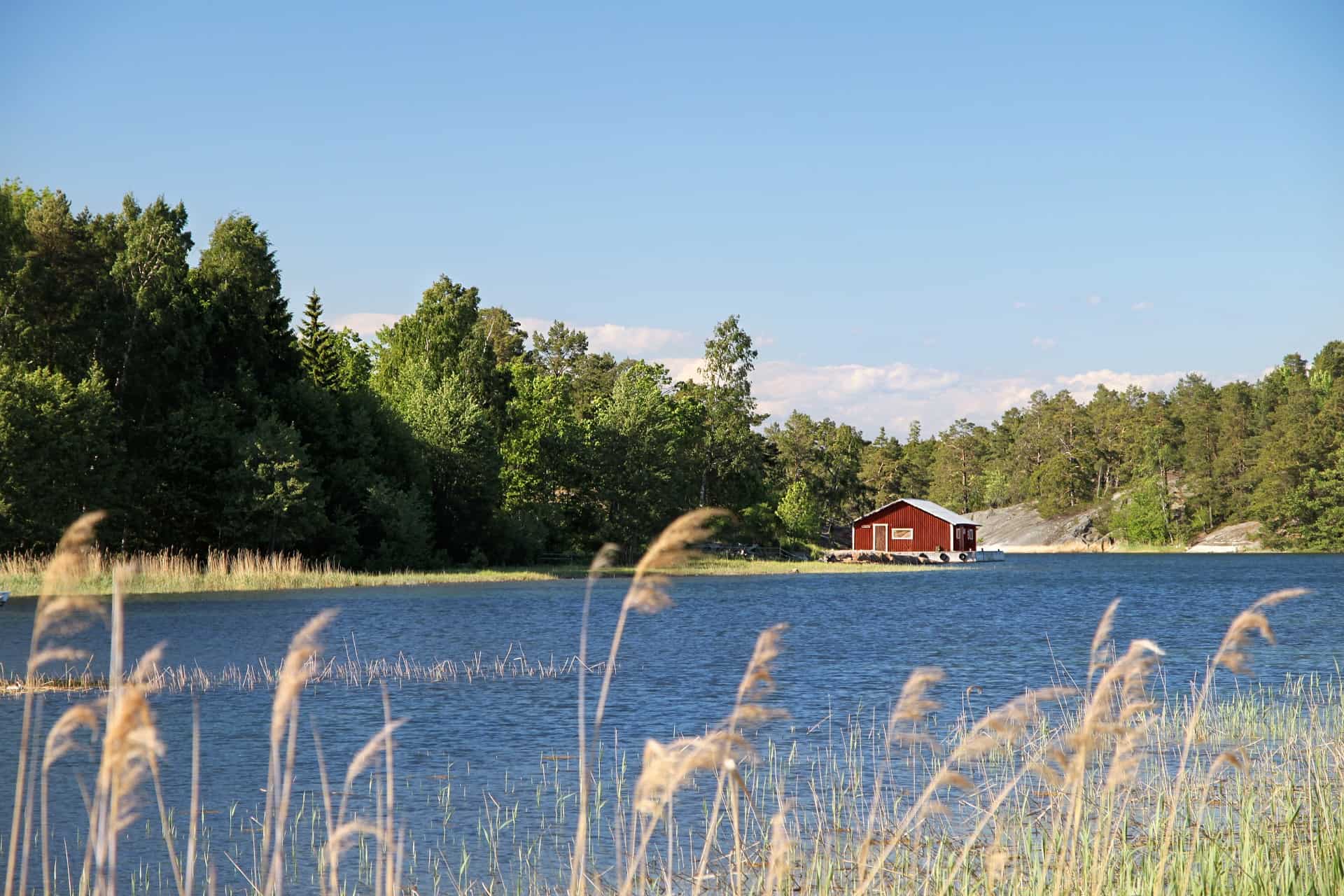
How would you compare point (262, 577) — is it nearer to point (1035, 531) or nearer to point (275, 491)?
point (275, 491)

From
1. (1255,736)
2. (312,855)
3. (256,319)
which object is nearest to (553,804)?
(312,855)

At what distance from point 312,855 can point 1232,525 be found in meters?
145

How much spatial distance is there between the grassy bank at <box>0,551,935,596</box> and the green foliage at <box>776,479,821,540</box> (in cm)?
3236

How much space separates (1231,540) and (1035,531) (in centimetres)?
2598

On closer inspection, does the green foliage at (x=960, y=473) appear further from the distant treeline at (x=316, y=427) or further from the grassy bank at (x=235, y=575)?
the grassy bank at (x=235, y=575)

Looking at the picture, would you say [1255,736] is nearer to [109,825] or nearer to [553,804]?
[553,804]

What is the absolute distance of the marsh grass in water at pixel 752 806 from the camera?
15.0 ft

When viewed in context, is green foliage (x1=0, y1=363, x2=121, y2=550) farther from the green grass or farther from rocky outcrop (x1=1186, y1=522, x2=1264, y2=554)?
rocky outcrop (x1=1186, y1=522, x2=1264, y2=554)

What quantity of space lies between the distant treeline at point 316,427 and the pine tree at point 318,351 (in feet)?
0.66

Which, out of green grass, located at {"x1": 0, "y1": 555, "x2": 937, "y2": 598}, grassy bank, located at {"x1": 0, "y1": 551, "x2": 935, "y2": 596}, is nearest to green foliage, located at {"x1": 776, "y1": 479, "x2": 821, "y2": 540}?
green grass, located at {"x1": 0, "y1": 555, "x2": 937, "y2": 598}

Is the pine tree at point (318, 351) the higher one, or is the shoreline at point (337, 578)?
the pine tree at point (318, 351)

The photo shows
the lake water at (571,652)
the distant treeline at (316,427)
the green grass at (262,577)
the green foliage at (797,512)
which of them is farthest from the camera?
the green foliage at (797,512)

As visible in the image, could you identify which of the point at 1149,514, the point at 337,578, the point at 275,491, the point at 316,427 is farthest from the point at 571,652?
the point at 1149,514

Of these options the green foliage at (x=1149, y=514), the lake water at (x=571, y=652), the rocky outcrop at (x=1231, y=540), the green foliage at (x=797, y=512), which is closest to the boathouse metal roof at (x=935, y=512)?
the green foliage at (x=797, y=512)
